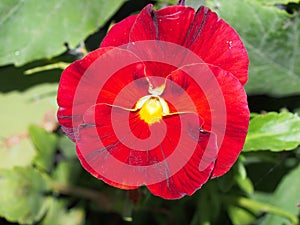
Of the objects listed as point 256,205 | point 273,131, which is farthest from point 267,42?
point 256,205

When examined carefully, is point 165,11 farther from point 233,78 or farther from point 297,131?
point 297,131

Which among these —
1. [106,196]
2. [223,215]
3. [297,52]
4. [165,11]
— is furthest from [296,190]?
[165,11]

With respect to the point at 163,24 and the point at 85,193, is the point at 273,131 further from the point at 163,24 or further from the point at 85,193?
the point at 85,193

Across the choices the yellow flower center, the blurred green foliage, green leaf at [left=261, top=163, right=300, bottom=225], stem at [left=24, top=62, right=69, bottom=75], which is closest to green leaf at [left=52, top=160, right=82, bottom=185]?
the blurred green foliage

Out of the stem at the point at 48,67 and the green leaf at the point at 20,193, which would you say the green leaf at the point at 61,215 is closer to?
the green leaf at the point at 20,193

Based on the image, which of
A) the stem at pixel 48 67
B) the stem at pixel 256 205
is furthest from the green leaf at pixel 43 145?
the stem at pixel 256 205

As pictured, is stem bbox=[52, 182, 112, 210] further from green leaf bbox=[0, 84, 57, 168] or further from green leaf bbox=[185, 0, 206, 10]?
green leaf bbox=[185, 0, 206, 10]
